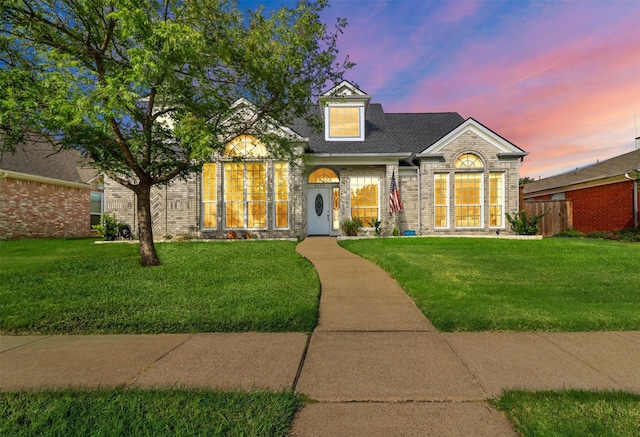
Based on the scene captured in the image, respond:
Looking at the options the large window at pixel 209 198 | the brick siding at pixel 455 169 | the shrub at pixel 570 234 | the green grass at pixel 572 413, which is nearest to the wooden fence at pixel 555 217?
the shrub at pixel 570 234

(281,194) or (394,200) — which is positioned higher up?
(281,194)

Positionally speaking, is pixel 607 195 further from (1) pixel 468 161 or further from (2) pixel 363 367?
(2) pixel 363 367

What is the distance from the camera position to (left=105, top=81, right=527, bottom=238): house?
14.3 meters

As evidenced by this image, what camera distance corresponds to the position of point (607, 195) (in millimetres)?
17672

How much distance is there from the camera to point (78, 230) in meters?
19.7

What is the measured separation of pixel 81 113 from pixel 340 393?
616 centimetres

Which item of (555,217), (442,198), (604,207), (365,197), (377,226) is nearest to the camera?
(377,226)

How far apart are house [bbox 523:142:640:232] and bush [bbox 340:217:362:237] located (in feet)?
42.2

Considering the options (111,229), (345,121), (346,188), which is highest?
(345,121)

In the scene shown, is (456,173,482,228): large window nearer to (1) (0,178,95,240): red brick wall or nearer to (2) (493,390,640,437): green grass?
(2) (493,390,640,437): green grass

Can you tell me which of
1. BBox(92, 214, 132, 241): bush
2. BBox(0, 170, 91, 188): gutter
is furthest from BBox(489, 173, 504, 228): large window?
BBox(0, 170, 91, 188): gutter

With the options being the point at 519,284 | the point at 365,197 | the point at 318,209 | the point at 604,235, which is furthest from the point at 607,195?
the point at 519,284

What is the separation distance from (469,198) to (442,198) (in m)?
1.28

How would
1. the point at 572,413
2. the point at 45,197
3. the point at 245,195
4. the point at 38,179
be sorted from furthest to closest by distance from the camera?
the point at 45,197 < the point at 38,179 < the point at 245,195 < the point at 572,413
